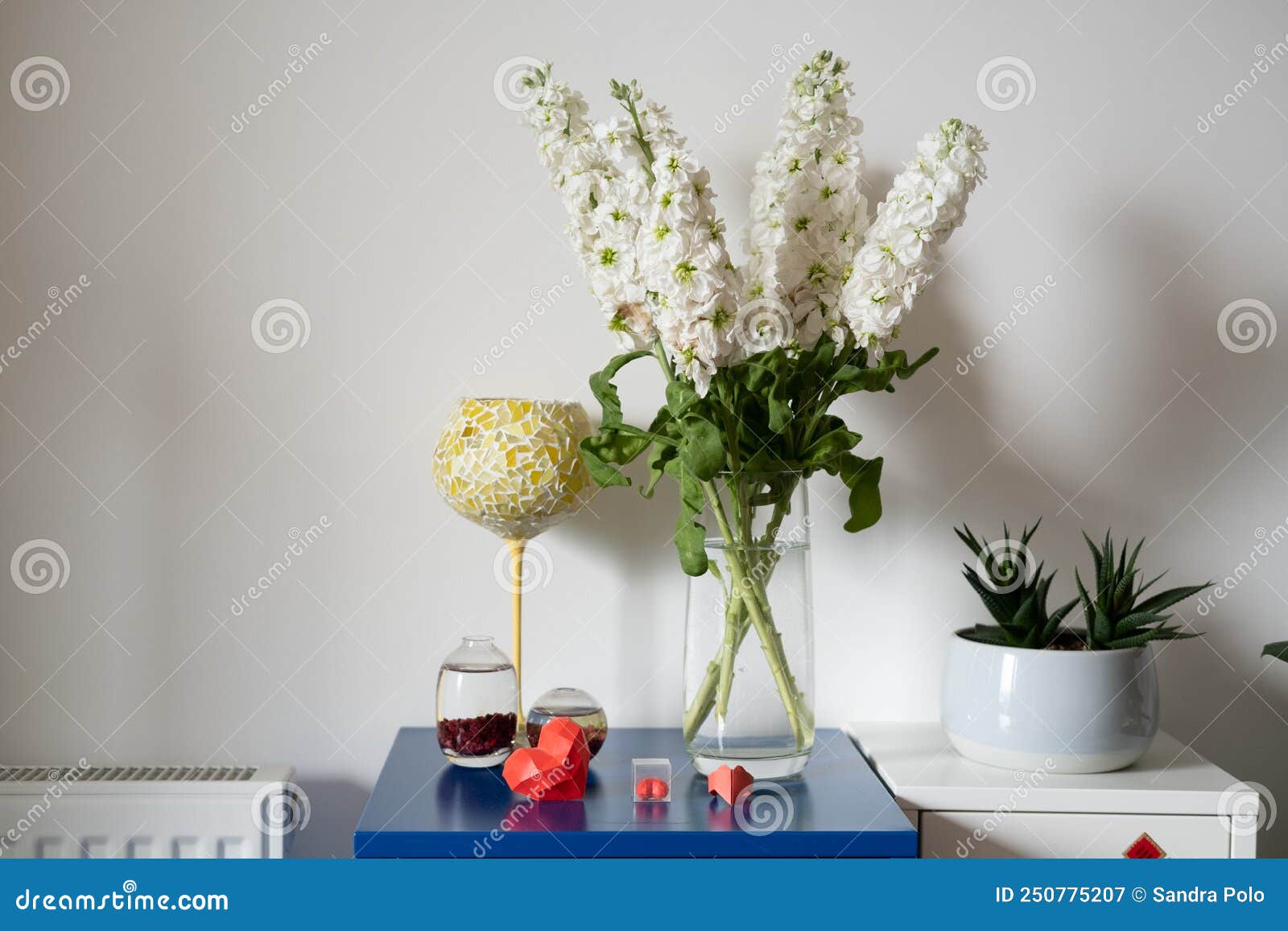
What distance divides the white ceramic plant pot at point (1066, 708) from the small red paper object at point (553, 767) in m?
0.44

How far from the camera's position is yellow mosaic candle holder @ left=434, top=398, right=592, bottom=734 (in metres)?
1.35

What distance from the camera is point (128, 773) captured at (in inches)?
58.0

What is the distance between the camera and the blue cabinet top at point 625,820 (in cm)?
112

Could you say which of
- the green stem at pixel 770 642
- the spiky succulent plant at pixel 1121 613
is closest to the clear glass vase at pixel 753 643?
the green stem at pixel 770 642

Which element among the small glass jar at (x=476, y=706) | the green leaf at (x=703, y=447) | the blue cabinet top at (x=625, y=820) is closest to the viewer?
the blue cabinet top at (x=625, y=820)

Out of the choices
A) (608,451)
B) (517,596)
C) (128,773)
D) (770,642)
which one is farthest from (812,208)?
(128,773)

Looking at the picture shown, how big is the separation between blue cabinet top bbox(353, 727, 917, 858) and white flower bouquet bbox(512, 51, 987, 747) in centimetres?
9

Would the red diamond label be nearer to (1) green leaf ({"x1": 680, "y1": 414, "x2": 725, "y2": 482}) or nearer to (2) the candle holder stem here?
(1) green leaf ({"x1": 680, "y1": 414, "x2": 725, "y2": 482})

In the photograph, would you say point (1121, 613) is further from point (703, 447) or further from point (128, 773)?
A: point (128, 773)

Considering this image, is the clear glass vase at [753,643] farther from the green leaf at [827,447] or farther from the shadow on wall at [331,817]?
the shadow on wall at [331,817]

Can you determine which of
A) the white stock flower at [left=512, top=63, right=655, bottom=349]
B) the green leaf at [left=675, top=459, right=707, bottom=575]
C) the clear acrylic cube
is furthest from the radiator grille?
the white stock flower at [left=512, top=63, right=655, bottom=349]

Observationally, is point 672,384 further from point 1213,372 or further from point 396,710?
point 1213,372
